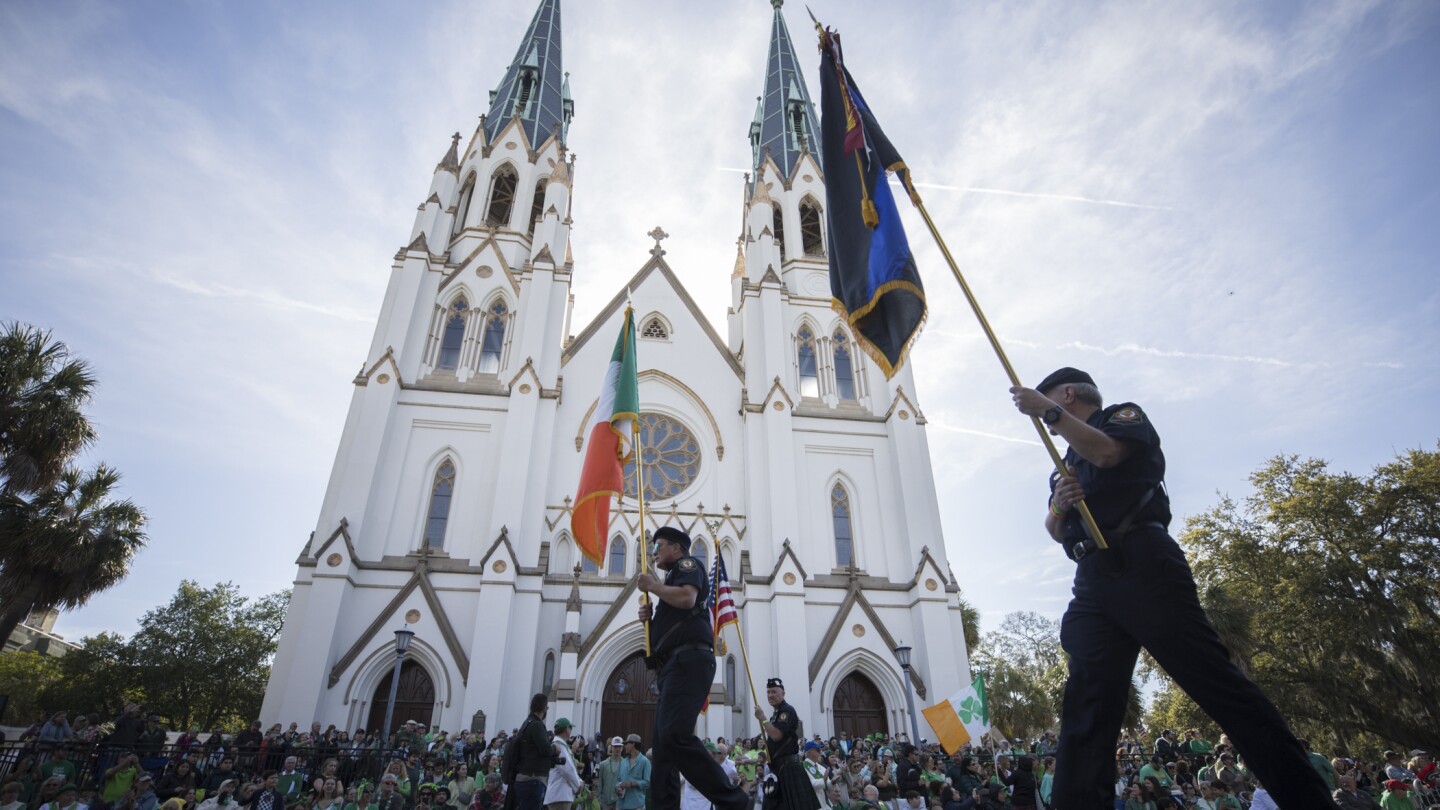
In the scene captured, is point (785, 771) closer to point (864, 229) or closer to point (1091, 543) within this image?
point (1091, 543)

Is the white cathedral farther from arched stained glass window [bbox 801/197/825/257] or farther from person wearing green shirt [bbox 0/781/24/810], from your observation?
person wearing green shirt [bbox 0/781/24/810]

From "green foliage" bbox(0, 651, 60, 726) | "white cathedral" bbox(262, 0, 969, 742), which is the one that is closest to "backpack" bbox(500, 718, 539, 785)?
"white cathedral" bbox(262, 0, 969, 742)

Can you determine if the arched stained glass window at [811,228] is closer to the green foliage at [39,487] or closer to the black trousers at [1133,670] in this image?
the green foliage at [39,487]

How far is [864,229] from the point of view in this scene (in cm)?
609

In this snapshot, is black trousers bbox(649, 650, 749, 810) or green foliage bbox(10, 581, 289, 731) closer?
black trousers bbox(649, 650, 749, 810)

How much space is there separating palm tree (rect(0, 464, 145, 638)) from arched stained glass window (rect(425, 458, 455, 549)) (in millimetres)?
7359

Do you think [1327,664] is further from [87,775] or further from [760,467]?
[87,775]

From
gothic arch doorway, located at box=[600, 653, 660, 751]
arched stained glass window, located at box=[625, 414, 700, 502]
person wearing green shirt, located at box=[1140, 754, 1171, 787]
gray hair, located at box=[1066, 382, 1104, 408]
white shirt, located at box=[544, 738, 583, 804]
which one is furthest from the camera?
arched stained glass window, located at box=[625, 414, 700, 502]

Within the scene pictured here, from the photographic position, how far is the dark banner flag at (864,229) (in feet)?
18.1

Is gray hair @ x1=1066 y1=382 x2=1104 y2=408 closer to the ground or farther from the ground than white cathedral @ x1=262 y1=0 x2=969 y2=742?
closer to the ground

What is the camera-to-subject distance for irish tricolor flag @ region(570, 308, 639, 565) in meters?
9.42

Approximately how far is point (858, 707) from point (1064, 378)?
18.7m

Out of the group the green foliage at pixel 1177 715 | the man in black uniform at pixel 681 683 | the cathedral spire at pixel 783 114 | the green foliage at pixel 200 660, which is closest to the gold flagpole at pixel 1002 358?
the man in black uniform at pixel 681 683

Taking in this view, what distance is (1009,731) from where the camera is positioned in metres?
40.4
